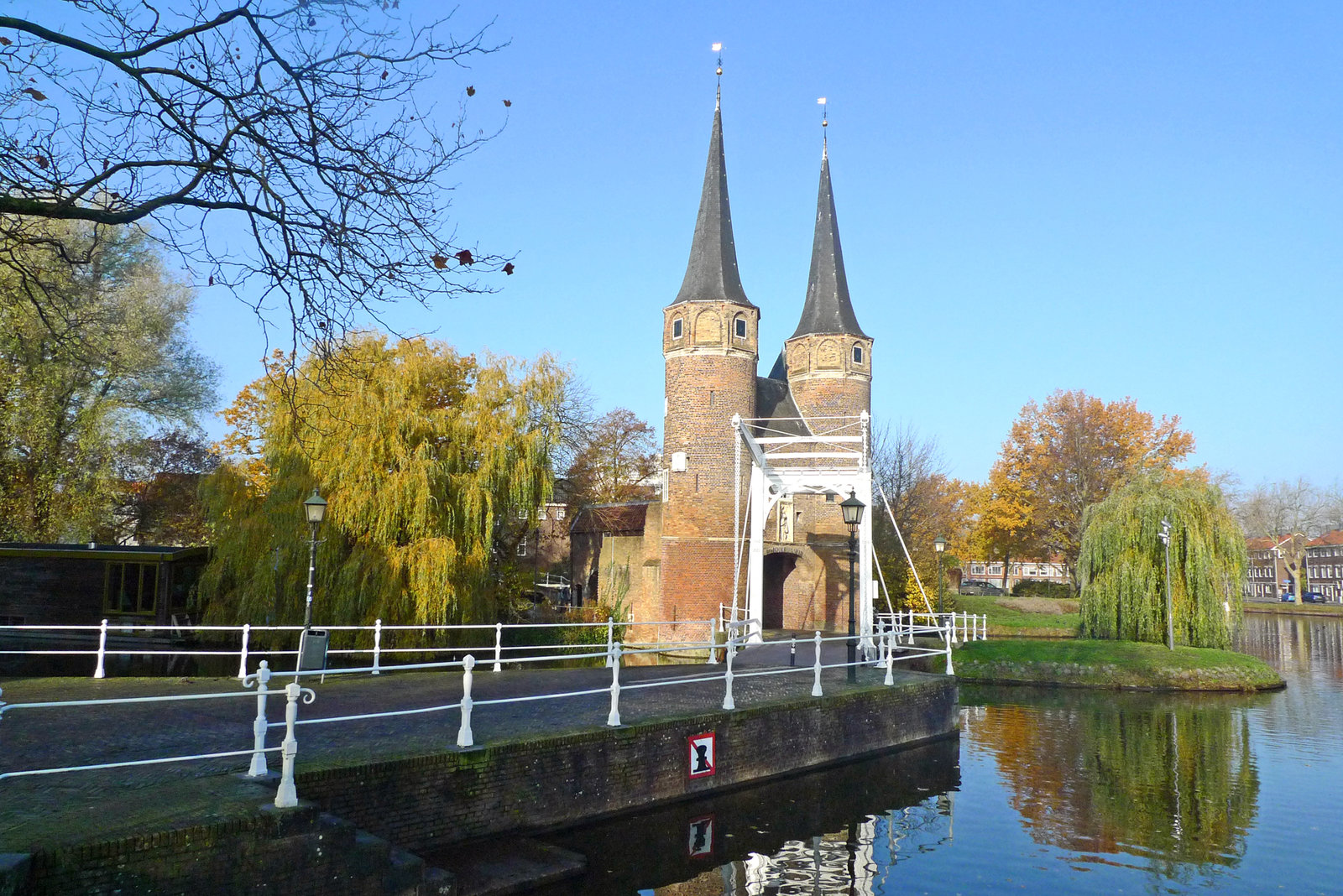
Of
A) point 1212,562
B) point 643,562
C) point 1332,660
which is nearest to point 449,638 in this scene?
point 643,562

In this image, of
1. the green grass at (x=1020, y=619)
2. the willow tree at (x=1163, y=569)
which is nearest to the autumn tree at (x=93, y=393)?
the willow tree at (x=1163, y=569)

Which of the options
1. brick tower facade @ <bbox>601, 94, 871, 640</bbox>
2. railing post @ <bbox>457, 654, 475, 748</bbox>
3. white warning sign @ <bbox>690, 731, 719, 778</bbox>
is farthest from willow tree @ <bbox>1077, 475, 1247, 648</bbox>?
railing post @ <bbox>457, 654, 475, 748</bbox>

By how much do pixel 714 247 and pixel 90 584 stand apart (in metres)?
21.0

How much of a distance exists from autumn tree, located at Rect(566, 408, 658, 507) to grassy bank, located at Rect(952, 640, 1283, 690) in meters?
20.8

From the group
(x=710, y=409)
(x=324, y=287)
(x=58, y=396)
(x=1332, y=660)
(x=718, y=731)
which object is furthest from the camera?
(x=1332, y=660)

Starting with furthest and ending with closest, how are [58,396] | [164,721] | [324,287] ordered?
[58,396]
[164,721]
[324,287]

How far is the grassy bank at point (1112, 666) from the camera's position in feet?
78.5

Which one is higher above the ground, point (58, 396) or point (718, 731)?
point (58, 396)

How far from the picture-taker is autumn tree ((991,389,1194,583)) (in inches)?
1838

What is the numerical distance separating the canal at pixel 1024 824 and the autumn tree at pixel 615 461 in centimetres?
2906

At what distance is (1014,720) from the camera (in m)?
19.1

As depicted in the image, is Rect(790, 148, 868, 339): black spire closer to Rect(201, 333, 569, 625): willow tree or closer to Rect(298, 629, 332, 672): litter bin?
Rect(201, 333, 569, 625): willow tree

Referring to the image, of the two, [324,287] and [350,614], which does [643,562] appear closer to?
[350,614]

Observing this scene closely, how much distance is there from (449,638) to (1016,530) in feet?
124
